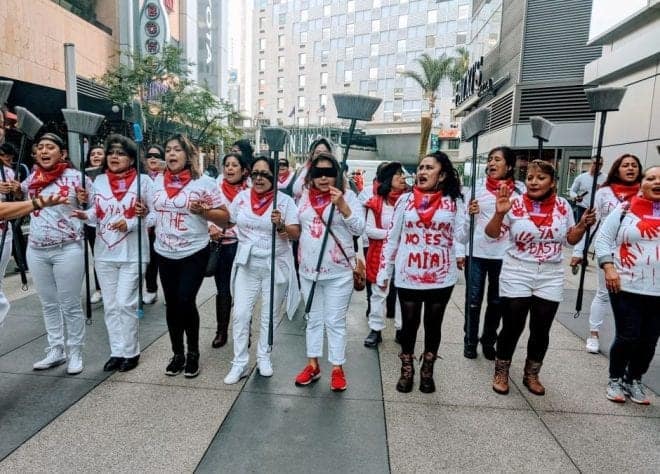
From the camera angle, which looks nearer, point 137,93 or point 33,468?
point 33,468

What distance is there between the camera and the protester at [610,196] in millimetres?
4773

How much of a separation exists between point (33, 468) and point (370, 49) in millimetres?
73260

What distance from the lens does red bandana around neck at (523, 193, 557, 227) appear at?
147 inches

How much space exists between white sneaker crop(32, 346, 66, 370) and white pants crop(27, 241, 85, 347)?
6 cm

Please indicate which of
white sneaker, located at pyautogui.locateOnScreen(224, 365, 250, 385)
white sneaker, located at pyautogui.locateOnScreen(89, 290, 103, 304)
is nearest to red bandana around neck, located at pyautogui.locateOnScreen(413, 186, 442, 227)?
white sneaker, located at pyautogui.locateOnScreen(224, 365, 250, 385)

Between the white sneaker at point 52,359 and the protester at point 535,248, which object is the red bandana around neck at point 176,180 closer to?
the white sneaker at point 52,359

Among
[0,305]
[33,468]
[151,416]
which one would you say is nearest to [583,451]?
[151,416]

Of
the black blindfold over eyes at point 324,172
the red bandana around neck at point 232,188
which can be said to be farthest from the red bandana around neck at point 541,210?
the red bandana around neck at point 232,188

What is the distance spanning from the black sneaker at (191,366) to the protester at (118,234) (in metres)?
0.54

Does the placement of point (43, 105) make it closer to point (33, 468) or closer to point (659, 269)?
point (33, 468)

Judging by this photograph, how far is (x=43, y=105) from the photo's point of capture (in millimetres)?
15492

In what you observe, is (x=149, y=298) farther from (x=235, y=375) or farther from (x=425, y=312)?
(x=425, y=312)

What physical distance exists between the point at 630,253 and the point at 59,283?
4.40 metres

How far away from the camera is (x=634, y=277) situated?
3.57m
